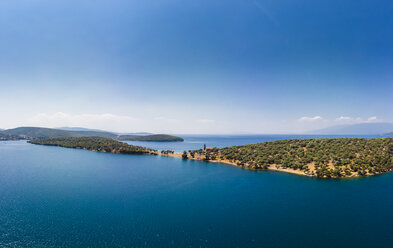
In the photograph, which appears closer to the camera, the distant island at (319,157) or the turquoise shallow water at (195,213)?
the turquoise shallow water at (195,213)

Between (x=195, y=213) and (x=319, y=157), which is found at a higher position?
(x=319, y=157)

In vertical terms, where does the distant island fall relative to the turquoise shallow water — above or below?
above

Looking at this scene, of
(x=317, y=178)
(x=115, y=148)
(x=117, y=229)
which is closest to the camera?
(x=117, y=229)

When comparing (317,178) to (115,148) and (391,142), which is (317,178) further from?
(115,148)

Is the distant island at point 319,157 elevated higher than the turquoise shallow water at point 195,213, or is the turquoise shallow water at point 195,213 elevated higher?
the distant island at point 319,157

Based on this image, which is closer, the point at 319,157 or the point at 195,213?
the point at 195,213

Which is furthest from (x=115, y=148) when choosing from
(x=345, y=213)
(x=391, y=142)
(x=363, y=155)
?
(x=391, y=142)

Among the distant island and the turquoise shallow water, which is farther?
the distant island

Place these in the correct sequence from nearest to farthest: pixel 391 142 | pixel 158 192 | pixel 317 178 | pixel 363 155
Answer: pixel 158 192 < pixel 317 178 < pixel 363 155 < pixel 391 142
